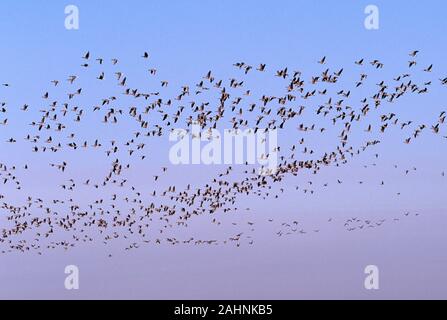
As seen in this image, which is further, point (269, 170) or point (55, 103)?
point (269, 170)

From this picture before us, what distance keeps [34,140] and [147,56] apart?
33.0 ft

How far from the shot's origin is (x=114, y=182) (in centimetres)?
4484

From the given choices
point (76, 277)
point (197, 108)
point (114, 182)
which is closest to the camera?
point (76, 277)

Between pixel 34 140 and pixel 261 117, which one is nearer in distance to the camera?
pixel 261 117
